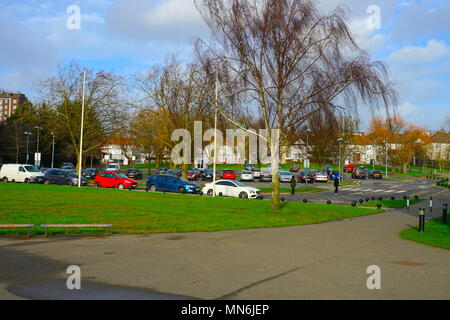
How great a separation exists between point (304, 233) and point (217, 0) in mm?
10212

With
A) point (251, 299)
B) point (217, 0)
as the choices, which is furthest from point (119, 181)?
point (251, 299)

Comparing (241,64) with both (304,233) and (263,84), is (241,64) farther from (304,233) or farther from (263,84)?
(304,233)

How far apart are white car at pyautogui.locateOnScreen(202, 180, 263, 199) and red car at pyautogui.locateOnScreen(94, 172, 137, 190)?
28.1ft

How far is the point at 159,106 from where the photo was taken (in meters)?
42.7

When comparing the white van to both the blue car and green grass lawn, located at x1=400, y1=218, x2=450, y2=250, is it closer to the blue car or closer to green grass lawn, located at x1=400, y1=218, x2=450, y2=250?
the blue car

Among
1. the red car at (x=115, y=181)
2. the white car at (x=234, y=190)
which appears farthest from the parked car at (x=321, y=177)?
the red car at (x=115, y=181)

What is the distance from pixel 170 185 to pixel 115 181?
276 inches

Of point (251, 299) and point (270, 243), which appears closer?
point (251, 299)

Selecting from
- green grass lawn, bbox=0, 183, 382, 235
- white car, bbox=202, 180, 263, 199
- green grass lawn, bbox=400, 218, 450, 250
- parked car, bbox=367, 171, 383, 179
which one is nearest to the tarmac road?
green grass lawn, bbox=400, 218, 450, 250

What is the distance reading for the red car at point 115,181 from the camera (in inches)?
1533

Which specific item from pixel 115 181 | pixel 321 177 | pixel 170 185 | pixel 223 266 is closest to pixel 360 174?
pixel 321 177

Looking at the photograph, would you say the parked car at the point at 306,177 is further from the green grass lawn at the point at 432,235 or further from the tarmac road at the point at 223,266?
the tarmac road at the point at 223,266

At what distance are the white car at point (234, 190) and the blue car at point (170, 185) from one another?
171 centimetres

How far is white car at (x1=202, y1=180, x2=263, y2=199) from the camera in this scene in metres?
32.3
